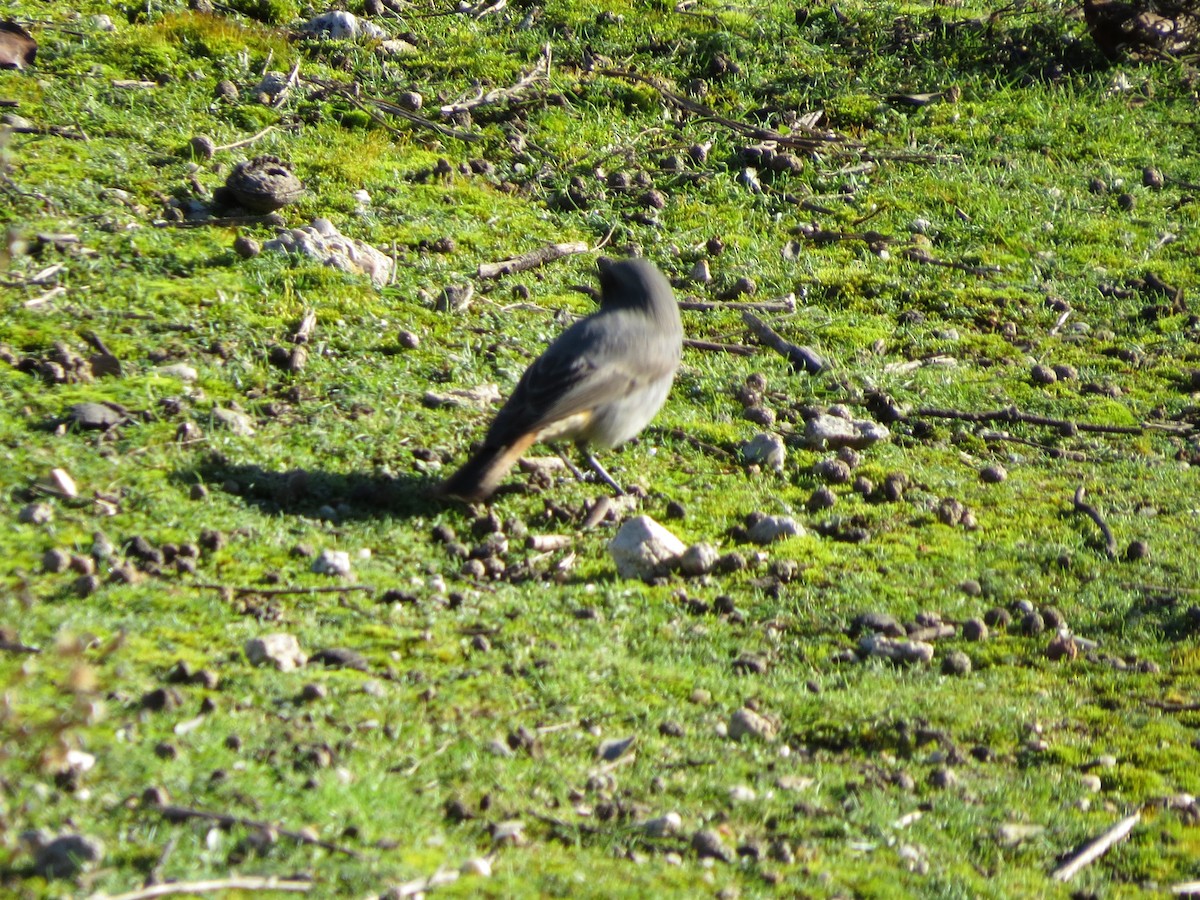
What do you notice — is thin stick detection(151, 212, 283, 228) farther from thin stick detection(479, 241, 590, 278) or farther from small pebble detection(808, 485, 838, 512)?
small pebble detection(808, 485, 838, 512)

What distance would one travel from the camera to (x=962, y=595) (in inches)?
250

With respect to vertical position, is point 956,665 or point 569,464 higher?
point 956,665

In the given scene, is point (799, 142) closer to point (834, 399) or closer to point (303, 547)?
point (834, 399)

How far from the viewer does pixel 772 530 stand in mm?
6680

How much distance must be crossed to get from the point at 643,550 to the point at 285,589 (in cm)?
158

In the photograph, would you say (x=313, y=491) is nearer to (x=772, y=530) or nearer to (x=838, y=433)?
(x=772, y=530)

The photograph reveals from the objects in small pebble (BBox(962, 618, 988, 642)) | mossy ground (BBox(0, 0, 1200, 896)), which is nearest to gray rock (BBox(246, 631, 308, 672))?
mossy ground (BBox(0, 0, 1200, 896))

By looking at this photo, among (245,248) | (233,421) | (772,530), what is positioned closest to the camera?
(233,421)

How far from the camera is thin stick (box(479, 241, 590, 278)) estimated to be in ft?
29.0

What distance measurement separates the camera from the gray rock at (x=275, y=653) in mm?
4863

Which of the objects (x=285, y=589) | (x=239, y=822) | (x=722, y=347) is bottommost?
(x=285, y=589)

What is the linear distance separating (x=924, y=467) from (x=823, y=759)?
298cm

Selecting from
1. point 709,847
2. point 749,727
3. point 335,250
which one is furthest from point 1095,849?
point 335,250

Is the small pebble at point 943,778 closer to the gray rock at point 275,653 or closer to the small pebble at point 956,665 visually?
the small pebble at point 956,665
